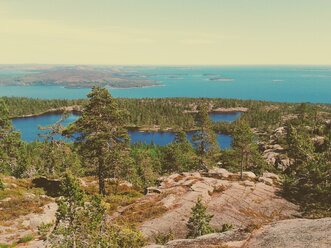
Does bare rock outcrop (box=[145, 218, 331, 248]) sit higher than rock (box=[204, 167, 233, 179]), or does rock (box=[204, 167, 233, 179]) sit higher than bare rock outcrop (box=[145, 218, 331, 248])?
bare rock outcrop (box=[145, 218, 331, 248])

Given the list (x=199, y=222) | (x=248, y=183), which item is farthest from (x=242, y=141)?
(x=199, y=222)

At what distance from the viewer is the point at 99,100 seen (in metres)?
45.8

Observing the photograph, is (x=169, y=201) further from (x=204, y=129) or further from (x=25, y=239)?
(x=204, y=129)

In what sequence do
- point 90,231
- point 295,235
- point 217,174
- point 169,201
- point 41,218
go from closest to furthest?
1. point 295,235
2. point 90,231
3. point 41,218
4. point 169,201
5. point 217,174

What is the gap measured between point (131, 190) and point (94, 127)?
1520 cm

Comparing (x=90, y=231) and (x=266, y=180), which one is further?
(x=266, y=180)

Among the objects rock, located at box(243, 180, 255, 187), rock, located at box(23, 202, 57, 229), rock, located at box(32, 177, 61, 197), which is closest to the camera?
rock, located at box(23, 202, 57, 229)

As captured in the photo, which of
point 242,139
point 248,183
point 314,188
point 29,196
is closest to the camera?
point 314,188

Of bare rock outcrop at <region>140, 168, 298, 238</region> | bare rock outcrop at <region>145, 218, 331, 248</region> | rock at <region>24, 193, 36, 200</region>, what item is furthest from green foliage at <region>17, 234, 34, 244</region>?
bare rock outcrop at <region>145, 218, 331, 248</region>

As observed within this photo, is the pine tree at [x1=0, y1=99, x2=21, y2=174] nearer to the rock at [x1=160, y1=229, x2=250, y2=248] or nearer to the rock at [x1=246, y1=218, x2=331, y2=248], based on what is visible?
the rock at [x1=160, y1=229, x2=250, y2=248]

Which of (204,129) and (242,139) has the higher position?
(242,139)

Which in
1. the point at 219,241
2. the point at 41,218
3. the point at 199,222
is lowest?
the point at 41,218

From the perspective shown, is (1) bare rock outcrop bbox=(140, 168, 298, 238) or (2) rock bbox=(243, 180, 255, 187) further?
(2) rock bbox=(243, 180, 255, 187)

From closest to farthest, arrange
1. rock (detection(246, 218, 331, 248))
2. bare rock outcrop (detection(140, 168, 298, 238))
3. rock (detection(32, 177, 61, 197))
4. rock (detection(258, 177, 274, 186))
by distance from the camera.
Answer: rock (detection(246, 218, 331, 248)), bare rock outcrop (detection(140, 168, 298, 238)), rock (detection(32, 177, 61, 197)), rock (detection(258, 177, 274, 186))
